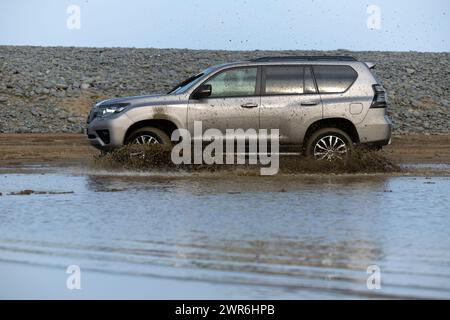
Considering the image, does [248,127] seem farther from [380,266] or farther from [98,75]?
[98,75]

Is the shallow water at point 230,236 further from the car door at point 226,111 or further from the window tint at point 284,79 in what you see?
the window tint at point 284,79

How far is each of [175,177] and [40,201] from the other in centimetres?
378

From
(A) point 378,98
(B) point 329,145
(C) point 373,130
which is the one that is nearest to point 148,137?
(B) point 329,145

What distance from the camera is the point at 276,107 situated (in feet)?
54.4

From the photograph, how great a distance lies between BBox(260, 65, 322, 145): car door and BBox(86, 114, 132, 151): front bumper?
2110mm

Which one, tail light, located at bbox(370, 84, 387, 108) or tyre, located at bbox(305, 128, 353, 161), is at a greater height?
tail light, located at bbox(370, 84, 387, 108)

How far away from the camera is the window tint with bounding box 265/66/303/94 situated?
1677 centimetres

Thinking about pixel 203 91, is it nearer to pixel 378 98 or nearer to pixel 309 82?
pixel 309 82

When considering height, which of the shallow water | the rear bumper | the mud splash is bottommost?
the shallow water

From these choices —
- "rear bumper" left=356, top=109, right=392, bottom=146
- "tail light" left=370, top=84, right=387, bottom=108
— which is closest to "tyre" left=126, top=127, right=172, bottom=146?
"rear bumper" left=356, top=109, right=392, bottom=146

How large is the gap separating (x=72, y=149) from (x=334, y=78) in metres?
8.04

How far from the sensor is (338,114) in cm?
1675

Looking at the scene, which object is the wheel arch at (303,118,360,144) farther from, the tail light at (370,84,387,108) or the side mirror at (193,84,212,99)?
the side mirror at (193,84,212,99)
